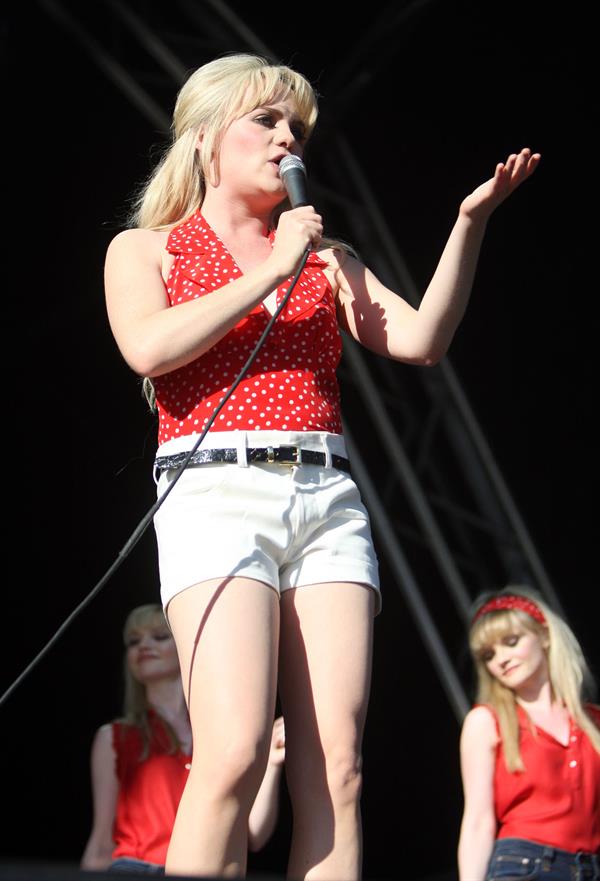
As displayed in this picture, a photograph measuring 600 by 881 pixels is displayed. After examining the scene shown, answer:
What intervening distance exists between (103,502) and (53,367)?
68 centimetres

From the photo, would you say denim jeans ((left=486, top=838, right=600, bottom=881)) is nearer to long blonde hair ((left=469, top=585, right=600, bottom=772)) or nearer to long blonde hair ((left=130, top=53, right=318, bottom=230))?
long blonde hair ((left=469, top=585, right=600, bottom=772))

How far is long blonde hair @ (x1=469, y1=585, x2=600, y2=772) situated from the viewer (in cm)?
361

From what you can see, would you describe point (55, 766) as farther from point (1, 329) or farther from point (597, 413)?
point (597, 413)

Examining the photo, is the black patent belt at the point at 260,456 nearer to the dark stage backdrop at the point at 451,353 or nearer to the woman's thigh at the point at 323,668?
the woman's thigh at the point at 323,668

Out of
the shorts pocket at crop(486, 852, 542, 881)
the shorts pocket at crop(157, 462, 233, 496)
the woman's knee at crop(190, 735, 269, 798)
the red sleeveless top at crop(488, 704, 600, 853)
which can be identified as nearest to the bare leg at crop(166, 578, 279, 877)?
the woman's knee at crop(190, 735, 269, 798)

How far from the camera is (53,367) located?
6.01m

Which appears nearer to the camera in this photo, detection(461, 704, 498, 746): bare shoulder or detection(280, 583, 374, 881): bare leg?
detection(280, 583, 374, 881): bare leg

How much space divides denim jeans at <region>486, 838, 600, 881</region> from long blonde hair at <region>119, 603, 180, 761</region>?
114 centimetres

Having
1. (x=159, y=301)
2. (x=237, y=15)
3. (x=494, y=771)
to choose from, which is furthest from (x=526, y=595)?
(x=237, y=15)

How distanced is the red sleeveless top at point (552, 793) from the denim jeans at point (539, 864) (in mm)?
24

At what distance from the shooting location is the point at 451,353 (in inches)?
234

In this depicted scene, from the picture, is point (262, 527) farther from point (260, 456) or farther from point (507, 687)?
point (507, 687)

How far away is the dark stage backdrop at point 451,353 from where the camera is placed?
5.16m

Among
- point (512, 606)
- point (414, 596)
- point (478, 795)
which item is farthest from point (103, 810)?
point (414, 596)
